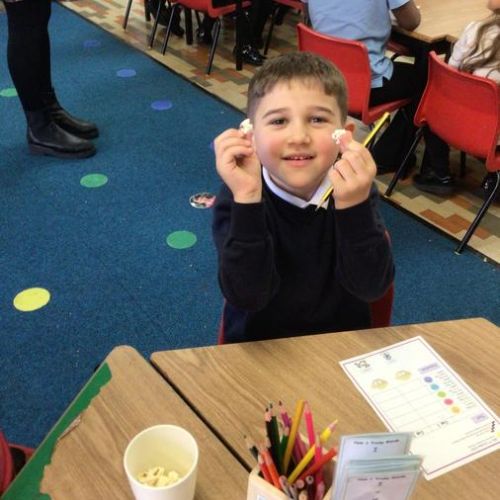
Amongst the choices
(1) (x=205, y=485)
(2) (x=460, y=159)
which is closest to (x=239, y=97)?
(2) (x=460, y=159)

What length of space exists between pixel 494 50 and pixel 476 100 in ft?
0.92

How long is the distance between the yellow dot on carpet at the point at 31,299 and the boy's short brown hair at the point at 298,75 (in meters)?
1.19

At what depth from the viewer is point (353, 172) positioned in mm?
845

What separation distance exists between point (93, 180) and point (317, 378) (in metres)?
2.05

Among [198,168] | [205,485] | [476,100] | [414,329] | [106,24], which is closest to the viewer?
[205,485]

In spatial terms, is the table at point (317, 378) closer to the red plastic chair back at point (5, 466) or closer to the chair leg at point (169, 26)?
the red plastic chair back at point (5, 466)

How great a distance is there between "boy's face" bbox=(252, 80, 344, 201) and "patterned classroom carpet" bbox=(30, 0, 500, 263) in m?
1.47

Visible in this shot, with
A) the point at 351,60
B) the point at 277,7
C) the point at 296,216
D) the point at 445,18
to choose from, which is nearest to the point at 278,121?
the point at 296,216

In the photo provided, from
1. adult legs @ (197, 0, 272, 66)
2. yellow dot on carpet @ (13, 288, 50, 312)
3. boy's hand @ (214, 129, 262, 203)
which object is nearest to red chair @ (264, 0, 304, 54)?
adult legs @ (197, 0, 272, 66)

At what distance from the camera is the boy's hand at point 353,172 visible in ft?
2.77

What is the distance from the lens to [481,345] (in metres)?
0.88

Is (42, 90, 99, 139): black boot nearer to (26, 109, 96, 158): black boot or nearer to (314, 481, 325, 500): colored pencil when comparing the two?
(26, 109, 96, 158): black boot

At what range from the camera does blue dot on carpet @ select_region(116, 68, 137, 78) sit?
367cm

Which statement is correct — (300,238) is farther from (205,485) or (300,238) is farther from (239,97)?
(239,97)
